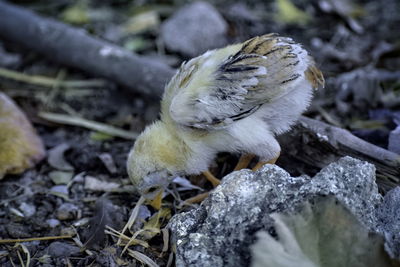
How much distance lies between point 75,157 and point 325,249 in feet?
7.53

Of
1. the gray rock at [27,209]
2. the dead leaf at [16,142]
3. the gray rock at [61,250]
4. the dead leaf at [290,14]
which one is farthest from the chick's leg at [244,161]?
the dead leaf at [290,14]

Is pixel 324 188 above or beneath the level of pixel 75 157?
above

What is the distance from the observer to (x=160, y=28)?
18.5ft

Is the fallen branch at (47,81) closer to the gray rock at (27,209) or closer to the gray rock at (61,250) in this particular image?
the gray rock at (27,209)

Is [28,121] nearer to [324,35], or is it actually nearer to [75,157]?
[75,157]

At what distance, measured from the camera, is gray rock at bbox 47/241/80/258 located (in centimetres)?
291

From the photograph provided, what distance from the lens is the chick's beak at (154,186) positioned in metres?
3.19

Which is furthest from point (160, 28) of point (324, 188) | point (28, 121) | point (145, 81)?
point (324, 188)

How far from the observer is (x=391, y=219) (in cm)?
253

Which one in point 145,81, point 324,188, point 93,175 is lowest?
point 93,175

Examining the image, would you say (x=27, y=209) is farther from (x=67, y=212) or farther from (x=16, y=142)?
(x=16, y=142)

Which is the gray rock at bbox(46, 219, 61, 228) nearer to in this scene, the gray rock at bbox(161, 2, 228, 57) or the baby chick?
the baby chick

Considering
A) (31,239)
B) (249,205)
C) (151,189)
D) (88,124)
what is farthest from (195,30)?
(249,205)

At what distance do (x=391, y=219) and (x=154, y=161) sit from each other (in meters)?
1.43
